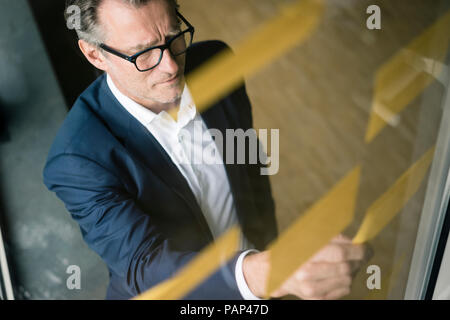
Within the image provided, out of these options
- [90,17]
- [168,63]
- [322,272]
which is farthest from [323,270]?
[90,17]

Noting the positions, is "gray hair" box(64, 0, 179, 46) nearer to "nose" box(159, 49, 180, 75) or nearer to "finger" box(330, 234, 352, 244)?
"nose" box(159, 49, 180, 75)

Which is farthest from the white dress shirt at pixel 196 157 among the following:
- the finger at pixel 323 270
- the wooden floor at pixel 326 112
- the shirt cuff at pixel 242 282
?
the wooden floor at pixel 326 112

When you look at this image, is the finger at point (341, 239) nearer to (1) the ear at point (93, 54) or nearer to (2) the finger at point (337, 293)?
(2) the finger at point (337, 293)

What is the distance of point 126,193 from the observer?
0.66 metres

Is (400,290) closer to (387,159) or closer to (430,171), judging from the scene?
(430,171)

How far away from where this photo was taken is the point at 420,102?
764 millimetres

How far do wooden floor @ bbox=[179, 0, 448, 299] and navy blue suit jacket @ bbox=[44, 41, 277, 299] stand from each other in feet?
1.30

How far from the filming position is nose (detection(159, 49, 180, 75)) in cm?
61

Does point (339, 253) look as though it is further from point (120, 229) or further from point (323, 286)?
point (120, 229)

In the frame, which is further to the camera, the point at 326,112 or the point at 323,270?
the point at 326,112

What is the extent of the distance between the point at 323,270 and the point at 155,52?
0.46 meters

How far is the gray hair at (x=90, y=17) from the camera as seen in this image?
55 cm

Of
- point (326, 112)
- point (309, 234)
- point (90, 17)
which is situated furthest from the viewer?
point (326, 112)
